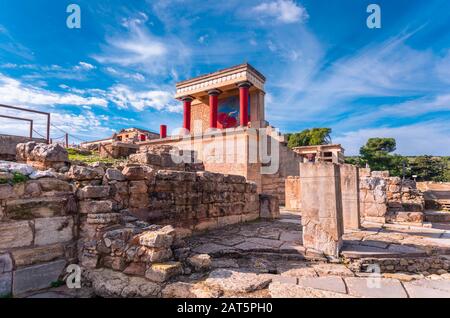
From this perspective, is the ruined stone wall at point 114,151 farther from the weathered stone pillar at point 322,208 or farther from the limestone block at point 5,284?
the weathered stone pillar at point 322,208

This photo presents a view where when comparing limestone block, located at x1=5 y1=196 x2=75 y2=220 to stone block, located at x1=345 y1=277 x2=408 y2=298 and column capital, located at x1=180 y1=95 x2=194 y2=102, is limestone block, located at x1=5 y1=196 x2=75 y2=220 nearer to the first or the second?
stone block, located at x1=345 y1=277 x2=408 y2=298

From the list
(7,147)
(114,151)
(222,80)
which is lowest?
(7,147)

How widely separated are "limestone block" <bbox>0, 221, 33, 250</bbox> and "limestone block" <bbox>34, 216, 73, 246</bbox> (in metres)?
0.08

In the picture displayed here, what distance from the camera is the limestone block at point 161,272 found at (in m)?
2.75

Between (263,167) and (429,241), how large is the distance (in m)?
7.91

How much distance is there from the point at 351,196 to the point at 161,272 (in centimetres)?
526

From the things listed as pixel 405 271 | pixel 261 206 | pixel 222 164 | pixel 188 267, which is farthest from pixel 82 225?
pixel 222 164

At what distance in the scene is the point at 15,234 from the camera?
284 cm

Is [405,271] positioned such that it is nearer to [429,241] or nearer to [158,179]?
[429,241]

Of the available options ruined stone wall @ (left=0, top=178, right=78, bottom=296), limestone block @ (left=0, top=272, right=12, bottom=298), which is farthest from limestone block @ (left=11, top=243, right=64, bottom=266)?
limestone block @ (left=0, top=272, right=12, bottom=298)

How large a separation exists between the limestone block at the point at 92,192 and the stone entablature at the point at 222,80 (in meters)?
13.3

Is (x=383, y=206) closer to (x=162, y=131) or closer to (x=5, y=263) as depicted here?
(x=5, y=263)

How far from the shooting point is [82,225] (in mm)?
3340

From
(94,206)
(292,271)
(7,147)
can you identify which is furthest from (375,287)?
(7,147)
